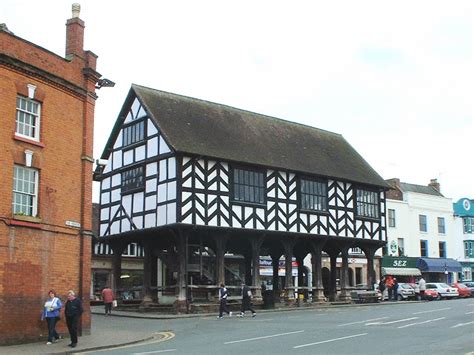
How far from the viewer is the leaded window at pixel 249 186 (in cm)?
3488

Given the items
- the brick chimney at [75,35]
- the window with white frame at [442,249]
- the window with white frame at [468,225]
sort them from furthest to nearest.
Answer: the window with white frame at [468,225]
the window with white frame at [442,249]
the brick chimney at [75,35]

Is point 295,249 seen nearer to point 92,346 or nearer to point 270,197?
point 270,197

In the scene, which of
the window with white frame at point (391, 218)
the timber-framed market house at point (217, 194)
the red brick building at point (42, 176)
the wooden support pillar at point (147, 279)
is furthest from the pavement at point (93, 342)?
the window with white frame at point (391, 218)

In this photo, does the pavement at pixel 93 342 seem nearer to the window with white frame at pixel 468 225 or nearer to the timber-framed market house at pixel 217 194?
the timber-framed market house at pixel 217 194

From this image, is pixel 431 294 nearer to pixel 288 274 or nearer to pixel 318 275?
pixel 318 275

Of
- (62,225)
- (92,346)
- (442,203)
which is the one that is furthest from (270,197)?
(442,203)

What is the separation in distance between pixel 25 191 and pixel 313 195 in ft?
73.4

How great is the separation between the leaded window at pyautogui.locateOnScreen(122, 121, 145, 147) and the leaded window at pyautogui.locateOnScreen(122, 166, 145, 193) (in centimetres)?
170

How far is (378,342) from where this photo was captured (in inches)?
641

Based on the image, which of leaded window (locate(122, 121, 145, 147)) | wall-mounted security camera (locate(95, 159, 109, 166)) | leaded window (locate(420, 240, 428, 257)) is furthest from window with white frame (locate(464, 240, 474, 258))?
wall-mounted security camera (locate(95, 159, 109, 166))

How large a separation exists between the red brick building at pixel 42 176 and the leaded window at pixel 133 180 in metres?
12.4

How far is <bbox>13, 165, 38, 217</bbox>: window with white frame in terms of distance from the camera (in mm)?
19438

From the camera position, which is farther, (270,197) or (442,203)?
(442,203)

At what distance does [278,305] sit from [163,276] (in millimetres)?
18186
